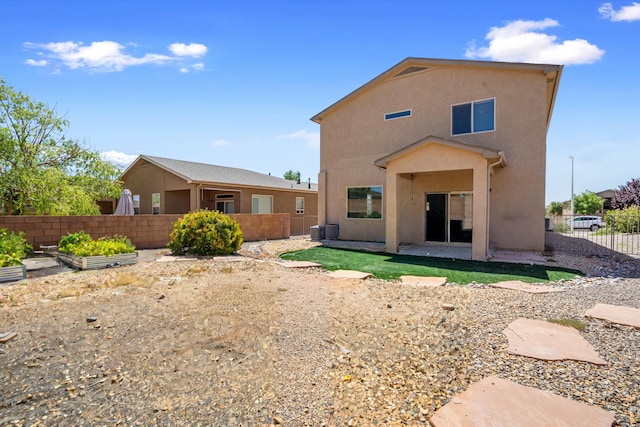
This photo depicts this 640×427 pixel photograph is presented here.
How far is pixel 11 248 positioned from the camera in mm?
8031

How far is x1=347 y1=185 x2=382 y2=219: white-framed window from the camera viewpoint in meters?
14.2

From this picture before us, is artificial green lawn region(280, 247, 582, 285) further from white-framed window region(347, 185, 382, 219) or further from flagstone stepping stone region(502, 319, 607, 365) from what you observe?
white-framed window region(347, 185, 382, 219)

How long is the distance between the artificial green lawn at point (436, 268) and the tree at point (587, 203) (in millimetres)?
→ 46449

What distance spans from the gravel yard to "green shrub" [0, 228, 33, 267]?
3.34ft

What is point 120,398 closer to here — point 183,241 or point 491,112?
point 183,241

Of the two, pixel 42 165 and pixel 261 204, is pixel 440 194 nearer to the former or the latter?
pixel 261 204

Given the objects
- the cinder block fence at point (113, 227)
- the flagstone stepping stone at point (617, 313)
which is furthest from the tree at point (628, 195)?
the cinder block fence at point (113, 227)

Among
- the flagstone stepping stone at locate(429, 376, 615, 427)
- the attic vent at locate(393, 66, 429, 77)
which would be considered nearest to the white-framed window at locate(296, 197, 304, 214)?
the attic vent at locate(393, 66, 429, 77)

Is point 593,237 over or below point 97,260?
below

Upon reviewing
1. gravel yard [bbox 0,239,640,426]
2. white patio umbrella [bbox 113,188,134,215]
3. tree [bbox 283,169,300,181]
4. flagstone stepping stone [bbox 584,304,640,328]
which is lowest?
gravel yard [bbox 0,239,640,426]

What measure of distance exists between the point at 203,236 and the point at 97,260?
285 cm

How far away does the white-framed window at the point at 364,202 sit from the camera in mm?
14234

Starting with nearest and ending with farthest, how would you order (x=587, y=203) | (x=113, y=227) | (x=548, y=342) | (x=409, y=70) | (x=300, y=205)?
(x=548, y=342)
(x=113, y=227)
(x=409, y=70)
(x=300, y=205)
(x=587, y=203)

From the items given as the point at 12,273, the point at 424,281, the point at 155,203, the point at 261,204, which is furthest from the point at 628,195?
the point at 12,273
